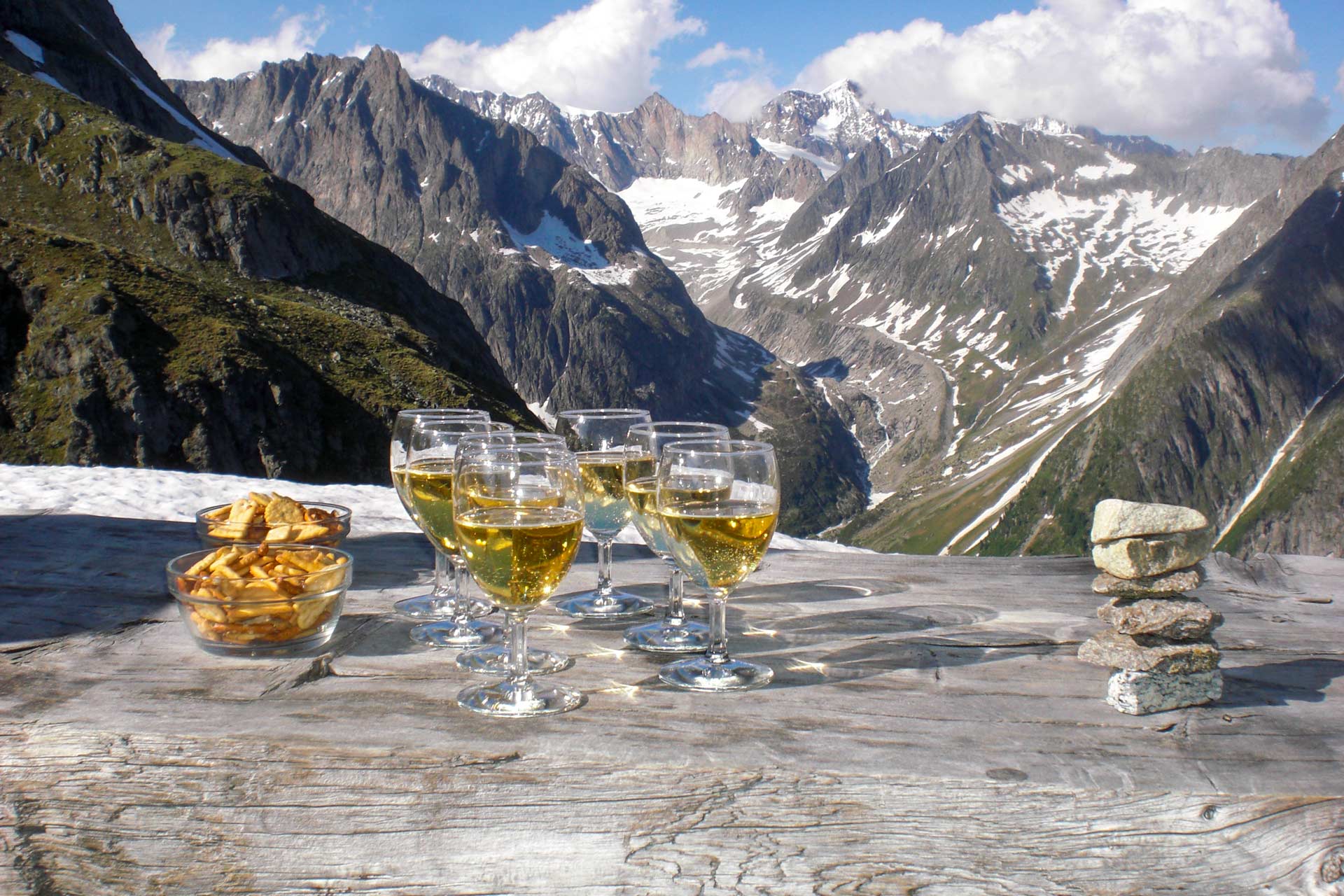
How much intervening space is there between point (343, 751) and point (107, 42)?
133349mm

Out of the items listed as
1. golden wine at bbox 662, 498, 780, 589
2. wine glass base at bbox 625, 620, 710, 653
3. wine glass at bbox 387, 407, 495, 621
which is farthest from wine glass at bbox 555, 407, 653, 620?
golden wine at bbox 662, 498, 780, 589

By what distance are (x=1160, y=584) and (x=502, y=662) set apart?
1.71 m

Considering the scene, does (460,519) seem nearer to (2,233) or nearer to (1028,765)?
(1028,765)

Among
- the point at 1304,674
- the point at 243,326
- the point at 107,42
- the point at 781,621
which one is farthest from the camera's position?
the point at 107,42

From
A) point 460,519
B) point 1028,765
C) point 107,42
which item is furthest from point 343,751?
point 107,42

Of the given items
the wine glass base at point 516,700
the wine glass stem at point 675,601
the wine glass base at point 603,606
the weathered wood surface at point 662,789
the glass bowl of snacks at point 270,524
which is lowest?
the weathered wood surface at point 662,789

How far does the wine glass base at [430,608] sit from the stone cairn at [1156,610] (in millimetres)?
1902

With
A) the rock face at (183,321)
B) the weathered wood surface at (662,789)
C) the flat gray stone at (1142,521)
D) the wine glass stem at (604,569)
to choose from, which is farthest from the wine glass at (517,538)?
the rock face at (183,321)

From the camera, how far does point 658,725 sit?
218 centimetres

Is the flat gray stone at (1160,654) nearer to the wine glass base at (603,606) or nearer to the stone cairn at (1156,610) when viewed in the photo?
the stone cairn at (1156,610)

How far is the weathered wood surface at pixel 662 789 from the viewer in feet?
6.20

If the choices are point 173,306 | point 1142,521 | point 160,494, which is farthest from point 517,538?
point 173,306

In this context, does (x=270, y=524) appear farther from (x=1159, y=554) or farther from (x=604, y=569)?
(x=1159, y=554)

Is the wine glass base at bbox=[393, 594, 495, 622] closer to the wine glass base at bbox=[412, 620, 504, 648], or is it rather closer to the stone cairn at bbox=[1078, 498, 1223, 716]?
the wine glass base at bbox=[412, 620, 504, 648]
